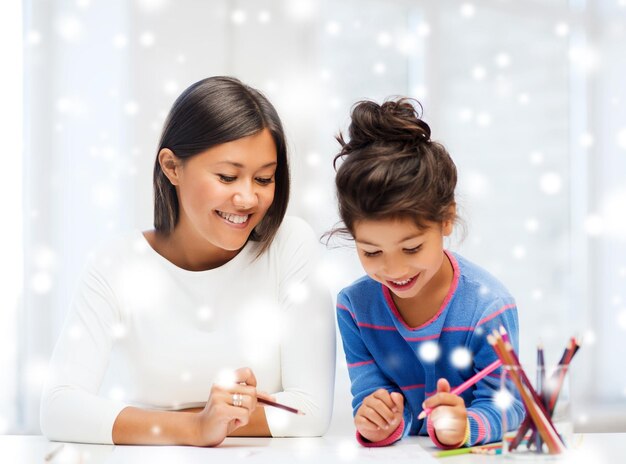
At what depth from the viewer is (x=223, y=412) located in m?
1.03

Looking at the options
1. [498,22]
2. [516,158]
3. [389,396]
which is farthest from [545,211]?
[389,396]

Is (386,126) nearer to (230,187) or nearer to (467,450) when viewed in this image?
(230,187)

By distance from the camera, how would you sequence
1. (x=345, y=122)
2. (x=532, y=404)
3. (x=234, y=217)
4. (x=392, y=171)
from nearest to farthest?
(x=532, y=404) → (x=392, y=171) → (x=234, y=217) → (x=345, y=122)

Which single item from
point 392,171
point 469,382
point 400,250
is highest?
point 392,171

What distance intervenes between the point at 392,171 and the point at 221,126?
0.90 ft

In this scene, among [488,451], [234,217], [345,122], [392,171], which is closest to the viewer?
[488,451]

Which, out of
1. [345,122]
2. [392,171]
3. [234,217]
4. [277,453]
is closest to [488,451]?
[277,453]

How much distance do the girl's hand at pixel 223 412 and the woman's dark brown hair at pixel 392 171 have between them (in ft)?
0.94

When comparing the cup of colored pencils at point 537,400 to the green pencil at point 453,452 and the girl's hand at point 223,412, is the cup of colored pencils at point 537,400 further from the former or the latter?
the girl's hand at point 223,412

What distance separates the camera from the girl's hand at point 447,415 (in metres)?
0.99

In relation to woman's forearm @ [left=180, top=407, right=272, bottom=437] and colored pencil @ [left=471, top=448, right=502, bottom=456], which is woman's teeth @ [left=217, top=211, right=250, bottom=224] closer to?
woman's forearm @ [left=180, top=407, right=272, bottom=437]

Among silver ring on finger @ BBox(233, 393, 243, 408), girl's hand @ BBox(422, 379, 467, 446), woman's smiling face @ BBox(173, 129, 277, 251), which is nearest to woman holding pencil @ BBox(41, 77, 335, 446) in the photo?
woman's smiling face @ BBox(173, 129, 277, 251)

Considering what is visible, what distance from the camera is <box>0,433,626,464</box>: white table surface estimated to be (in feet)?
3.14

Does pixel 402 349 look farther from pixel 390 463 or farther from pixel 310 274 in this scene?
pixel 390 463
